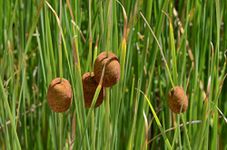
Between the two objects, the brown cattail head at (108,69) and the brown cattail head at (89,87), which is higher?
the brown cattail head at (108,69)

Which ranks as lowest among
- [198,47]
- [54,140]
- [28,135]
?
[28,135]

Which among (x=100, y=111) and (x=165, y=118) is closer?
(x=100, y=111)

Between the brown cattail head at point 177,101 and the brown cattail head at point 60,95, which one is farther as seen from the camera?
the brown cattail head at point 177,101

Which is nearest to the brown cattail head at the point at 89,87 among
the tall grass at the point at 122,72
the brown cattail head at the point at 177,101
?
the tall grass at the point at 122,72

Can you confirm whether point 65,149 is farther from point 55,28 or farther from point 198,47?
point 198,47

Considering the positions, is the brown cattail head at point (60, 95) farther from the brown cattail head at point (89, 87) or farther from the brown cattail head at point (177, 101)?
the brown cattail head at point (177, 101)

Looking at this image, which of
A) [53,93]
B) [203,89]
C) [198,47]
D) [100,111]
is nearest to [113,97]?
[100,111]

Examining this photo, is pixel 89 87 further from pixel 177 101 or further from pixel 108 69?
pixel 177 101

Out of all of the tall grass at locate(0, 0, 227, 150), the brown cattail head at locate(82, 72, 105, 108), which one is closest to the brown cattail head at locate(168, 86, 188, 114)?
the tall grass at locate(0, 0, 227, 150)
